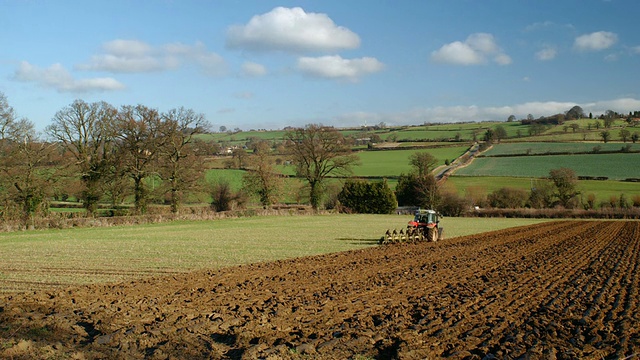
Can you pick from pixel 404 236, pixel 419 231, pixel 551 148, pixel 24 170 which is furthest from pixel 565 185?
pixel 24 170

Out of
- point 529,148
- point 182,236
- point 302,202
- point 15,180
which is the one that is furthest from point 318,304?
point 529,148

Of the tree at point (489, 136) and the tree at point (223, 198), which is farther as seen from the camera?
the tree at point (489, 136)

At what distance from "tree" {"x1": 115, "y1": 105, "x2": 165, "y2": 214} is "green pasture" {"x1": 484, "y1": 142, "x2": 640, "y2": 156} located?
68.6m

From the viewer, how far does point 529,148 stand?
330ft

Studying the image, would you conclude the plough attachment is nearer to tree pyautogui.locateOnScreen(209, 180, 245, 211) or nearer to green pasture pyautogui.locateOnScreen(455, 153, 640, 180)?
tree pyautogui.locateOnScreen(209, 180, 245, 211)

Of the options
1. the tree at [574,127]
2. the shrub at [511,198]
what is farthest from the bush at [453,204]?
the tree at [574,127]

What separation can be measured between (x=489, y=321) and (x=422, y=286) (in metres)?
4.32

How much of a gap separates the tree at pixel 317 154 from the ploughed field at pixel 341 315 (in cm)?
4753

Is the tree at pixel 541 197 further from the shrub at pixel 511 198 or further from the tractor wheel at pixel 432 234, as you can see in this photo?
the tractor wheel at pixel 432 234

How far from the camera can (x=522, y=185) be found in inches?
3140

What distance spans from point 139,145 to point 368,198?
3402 centimetres

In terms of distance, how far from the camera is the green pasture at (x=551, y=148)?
94.9 meters

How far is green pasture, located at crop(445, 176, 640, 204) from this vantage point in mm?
73506

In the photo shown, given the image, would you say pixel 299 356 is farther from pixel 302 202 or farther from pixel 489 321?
pixel 302 202
